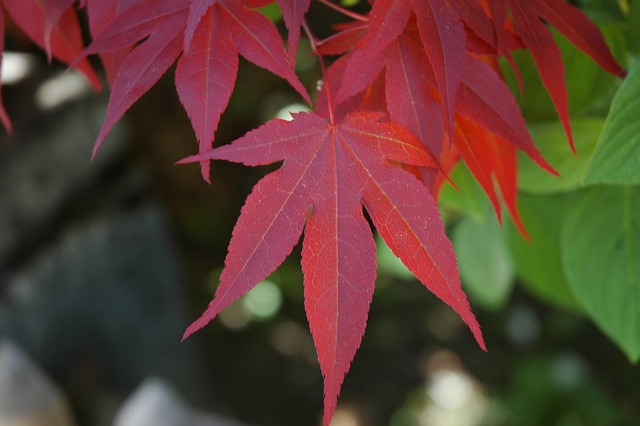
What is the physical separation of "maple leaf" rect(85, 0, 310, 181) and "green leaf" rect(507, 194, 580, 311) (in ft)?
2.18

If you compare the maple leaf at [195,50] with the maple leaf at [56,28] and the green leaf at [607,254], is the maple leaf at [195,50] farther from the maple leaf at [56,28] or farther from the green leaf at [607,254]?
the green leaf at [607,254]

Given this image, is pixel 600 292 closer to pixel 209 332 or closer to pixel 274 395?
pixel 274 395

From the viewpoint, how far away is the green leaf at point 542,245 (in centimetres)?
114

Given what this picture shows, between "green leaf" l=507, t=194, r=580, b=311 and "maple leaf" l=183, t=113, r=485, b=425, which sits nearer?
"maple leaf" l=183, t=113, r=485, b=425

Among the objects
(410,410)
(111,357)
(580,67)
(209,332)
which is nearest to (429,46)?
(580,67)

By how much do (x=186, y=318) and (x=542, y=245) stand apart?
1306mm

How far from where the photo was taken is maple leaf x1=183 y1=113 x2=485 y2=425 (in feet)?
1.58

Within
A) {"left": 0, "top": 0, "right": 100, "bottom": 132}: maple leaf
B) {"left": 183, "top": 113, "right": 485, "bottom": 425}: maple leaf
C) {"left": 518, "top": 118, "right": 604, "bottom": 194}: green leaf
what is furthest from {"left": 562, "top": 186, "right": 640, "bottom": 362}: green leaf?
{"left": 0, "top": 0, "right": 100, "bottom": 132}: maple leaf

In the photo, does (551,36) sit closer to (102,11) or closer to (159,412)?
(102,11)

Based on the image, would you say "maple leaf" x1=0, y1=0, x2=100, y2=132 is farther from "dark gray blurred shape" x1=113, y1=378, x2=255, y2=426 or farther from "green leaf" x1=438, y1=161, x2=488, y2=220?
"dark gray blurred shape" x1=113, y1=378, x2=255, y2=426

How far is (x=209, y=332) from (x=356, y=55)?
2.10 meters

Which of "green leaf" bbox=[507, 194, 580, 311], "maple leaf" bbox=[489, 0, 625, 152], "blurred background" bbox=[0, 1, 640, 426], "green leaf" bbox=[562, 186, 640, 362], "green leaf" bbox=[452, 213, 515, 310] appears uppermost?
"maple leaf" bbox=[489, 0, 625, 152]

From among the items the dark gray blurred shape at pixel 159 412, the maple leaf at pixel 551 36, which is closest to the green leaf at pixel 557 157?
the maple leaf at pixel 551 36

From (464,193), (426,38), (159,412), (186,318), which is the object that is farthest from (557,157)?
(186,318)
